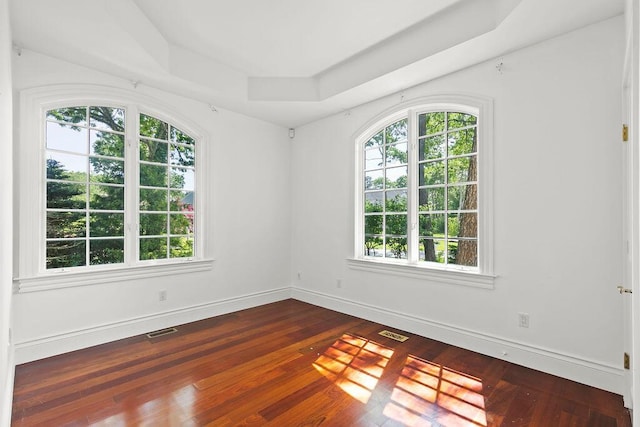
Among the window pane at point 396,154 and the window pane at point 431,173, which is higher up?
the window pane at point 396,154

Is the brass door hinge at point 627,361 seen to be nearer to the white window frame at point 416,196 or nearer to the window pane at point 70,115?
the white window frame at point 416,196

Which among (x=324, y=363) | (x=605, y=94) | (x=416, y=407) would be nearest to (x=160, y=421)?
(x=324, y=363)

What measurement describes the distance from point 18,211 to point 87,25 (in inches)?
68.3

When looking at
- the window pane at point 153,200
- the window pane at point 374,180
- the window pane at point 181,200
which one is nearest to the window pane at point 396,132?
the window pane at point 374,180

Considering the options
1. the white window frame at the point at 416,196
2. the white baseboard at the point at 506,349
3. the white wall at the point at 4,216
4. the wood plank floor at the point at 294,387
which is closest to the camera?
the white wall at the point at 4,216

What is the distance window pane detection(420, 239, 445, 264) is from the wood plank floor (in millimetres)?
870

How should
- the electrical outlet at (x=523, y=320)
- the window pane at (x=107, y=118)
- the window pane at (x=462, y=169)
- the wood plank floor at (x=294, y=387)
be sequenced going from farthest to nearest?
the window pane at (x=107, y=118)
the window pane at (x=462, y=169)
the electrical outlet at (x=523, y=320)
the wood plank floor at (x=294, y=387)

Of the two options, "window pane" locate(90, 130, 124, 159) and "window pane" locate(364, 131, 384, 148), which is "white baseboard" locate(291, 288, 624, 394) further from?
"window pane" locate(90, 130, 124, 159)

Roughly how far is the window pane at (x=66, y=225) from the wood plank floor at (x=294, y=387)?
1.15 metres

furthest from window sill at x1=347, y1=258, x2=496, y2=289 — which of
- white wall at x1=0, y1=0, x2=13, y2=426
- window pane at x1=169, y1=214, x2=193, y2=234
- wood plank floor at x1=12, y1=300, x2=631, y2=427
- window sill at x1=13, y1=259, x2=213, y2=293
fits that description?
white wall at x1=0, y1=0, x2=13, y2=426

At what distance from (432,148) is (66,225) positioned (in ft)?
12.9

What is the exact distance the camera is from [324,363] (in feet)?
9.50

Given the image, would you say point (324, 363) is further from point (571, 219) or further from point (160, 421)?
point (571, 219)

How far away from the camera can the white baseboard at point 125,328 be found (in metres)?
2.95
